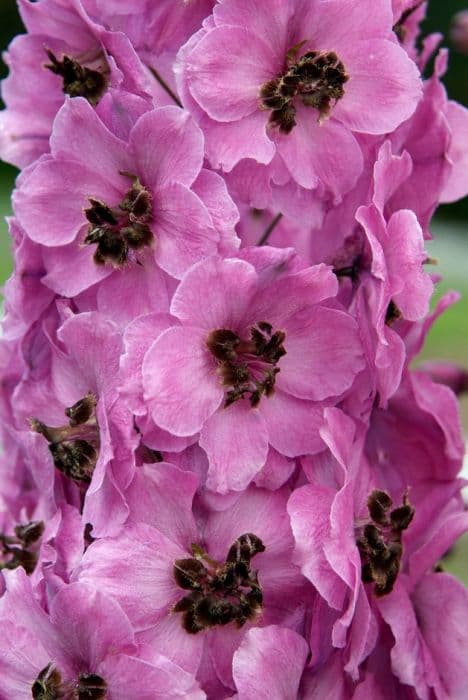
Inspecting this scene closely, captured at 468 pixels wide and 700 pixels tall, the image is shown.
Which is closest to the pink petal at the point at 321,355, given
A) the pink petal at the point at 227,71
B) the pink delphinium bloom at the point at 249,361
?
the pink delphinium bloom at the point at 249,361

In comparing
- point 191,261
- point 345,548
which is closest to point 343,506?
point 345,548

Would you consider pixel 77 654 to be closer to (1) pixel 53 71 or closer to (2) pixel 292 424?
(2) pixel 292 424

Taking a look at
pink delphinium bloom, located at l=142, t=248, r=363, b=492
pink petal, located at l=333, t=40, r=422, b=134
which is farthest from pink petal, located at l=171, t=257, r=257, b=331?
pink petal, located at l=333, t=40, r=422, b=134

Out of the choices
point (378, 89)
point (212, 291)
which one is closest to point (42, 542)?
point (212, 291)

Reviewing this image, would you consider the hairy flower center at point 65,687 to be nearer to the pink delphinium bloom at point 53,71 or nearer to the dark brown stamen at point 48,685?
the dark brown stamen at point 48,685

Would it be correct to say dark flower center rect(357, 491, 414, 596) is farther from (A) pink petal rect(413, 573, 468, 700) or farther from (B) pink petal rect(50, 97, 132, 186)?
(B) pink petal rect(50, 97, 132, 186)
